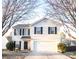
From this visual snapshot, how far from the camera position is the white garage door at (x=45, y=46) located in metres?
1.54

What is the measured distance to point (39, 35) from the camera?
1.55 metres

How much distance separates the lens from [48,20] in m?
1.55

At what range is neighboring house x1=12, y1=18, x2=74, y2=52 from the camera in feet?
5.06

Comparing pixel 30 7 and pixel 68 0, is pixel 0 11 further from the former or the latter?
pixel 68 0

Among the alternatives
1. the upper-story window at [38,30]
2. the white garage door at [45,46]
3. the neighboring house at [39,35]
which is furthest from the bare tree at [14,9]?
the white garage door at [45,46]

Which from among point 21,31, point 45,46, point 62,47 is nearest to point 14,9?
point 21,31

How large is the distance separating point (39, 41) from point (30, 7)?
15.4 inches

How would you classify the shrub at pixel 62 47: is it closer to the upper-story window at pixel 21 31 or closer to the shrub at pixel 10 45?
the upper-story window at pixel 21 31

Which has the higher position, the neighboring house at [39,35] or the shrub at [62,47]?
the neighboring house at [39,35]

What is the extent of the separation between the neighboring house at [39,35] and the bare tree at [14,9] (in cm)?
10

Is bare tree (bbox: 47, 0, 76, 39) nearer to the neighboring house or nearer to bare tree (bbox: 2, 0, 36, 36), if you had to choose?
the neighboring house

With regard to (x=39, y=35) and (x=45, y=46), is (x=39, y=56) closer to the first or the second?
(x=45, y=46)

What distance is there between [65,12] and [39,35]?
39cm

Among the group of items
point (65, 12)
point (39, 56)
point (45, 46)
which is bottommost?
point (39, 56)
